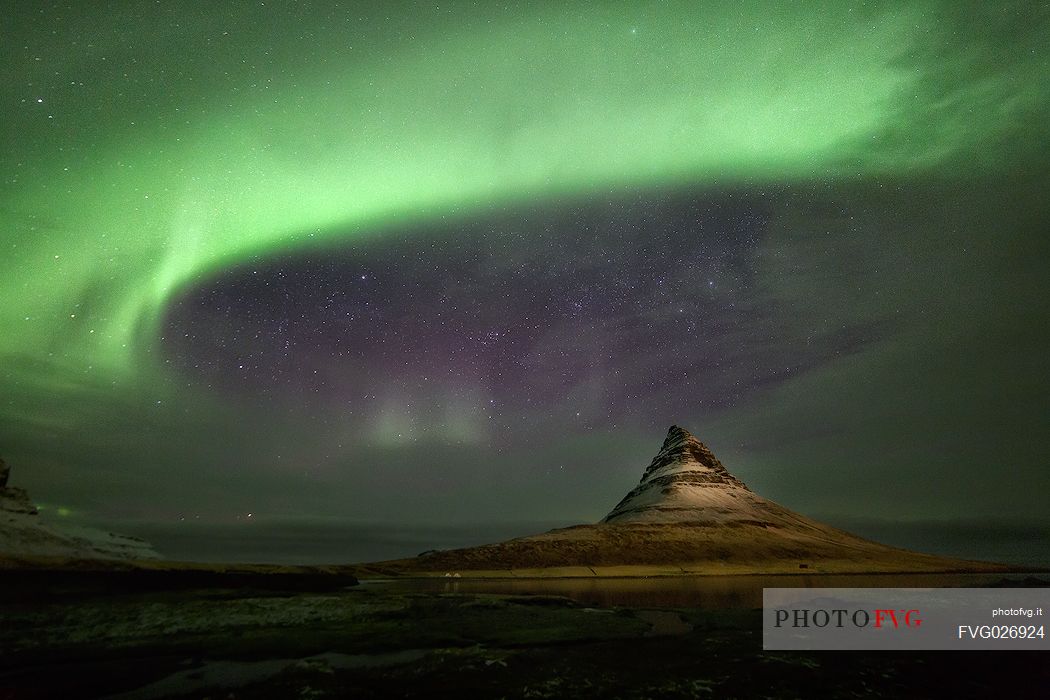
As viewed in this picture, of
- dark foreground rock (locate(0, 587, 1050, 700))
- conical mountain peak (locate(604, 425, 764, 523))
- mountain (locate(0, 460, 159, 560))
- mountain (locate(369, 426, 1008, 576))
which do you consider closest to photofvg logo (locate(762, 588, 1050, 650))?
dark foreground rock (locate(0, 587, 1050, 700))

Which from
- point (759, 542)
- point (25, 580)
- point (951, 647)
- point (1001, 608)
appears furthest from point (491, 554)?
point (951, 647)

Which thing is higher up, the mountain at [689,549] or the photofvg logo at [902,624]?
the photofvg logo at [902,624]

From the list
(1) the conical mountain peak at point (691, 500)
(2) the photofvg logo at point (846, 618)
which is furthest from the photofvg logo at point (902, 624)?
(1) the conical mountain peak at point (691, 500)

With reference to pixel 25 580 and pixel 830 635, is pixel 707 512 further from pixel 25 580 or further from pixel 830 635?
pixel 25 580

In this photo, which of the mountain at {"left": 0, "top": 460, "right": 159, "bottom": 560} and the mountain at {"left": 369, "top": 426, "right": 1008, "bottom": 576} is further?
the mountain at {"left": 369, "top": 426, "right": 1008, "bottom": 576}

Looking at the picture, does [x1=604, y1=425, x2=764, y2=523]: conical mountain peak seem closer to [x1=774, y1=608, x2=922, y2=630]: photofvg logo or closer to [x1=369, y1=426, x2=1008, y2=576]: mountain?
[x1=369, y1=426, x2=1008, y2=576]: mountain

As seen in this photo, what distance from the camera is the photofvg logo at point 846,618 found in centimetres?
2714

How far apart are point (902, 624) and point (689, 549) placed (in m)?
102

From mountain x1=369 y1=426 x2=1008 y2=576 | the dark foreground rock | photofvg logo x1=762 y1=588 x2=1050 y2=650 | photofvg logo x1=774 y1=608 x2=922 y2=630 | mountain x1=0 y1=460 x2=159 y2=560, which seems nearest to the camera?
the dark foreground rock

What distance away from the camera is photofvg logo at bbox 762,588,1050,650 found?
22.8 m

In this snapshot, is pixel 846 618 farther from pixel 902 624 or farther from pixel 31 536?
pixel 31 536

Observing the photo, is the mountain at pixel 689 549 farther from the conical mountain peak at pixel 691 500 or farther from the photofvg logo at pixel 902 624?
the photofvg logo at pixel 902 624

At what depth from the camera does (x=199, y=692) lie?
15.5 metres

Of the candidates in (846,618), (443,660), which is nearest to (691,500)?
(846,618)
